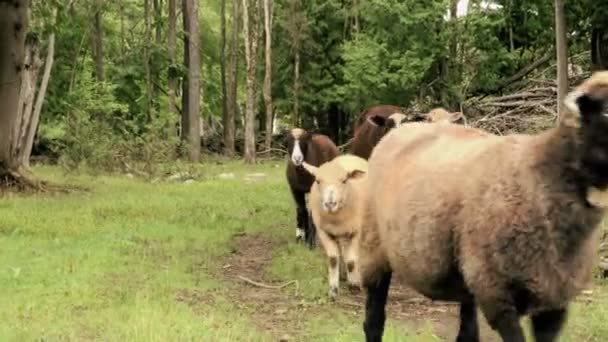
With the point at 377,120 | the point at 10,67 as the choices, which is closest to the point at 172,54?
the point at 10,67

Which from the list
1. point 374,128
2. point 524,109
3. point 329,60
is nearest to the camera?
point 374,128

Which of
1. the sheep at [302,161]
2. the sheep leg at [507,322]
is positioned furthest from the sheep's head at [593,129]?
the sheep at [302,161]

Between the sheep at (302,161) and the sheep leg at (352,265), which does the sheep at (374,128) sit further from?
the sheep leg at (352,265)

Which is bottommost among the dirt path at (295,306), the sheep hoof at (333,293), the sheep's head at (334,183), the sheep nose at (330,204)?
the dirt path at (295,306)

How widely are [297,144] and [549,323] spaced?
8.47 m

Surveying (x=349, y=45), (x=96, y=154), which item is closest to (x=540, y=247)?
(x=96, y=154)

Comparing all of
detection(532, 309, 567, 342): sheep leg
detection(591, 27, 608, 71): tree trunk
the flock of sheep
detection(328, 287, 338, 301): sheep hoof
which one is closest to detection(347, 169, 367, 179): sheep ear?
detection(328, 287, 338, 301): sheep hoof

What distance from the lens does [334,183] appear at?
31.1 feet

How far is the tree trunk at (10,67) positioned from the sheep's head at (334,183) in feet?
31.8

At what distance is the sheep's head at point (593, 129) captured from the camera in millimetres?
4238

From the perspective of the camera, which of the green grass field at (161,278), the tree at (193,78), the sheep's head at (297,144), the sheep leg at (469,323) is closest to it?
the sheep leg at (469,323)

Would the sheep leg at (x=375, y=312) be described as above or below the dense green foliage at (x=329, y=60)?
below

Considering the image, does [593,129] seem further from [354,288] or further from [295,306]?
[354,288]

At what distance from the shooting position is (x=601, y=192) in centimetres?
431
